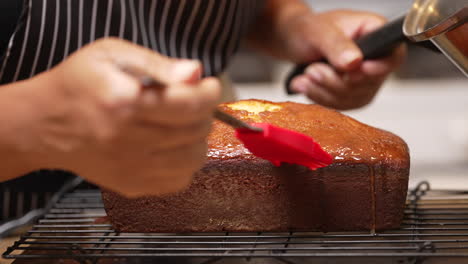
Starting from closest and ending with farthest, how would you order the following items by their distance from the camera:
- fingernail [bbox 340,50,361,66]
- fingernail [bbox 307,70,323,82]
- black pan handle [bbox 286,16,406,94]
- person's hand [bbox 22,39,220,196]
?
person's hand [bbox 22,39,220,196]
black pan handle [bbox 286,16,406,94]
fingernail [bbox 340,50,361,66]
fingernail [bbox 307,70,323,82]

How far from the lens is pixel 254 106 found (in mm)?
1297

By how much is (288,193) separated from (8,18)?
74 cm

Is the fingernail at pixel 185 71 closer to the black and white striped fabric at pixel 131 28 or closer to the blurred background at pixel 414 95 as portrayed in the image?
the black and white striped fabric at pixel 131 28

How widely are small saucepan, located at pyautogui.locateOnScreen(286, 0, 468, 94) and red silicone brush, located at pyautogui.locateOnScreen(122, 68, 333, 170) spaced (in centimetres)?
34

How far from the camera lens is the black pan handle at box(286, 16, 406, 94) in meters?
1.53

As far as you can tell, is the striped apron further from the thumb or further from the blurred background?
the blurred background

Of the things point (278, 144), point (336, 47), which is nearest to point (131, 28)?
point (336, 47)

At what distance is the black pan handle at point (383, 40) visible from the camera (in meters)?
1.53

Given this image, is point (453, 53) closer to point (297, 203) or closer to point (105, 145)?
point (297, 203)

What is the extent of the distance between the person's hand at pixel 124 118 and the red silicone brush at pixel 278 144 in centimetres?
9

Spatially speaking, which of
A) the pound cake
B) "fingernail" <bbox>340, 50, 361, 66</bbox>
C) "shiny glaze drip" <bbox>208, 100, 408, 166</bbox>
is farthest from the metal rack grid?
"fingernail" <bbox>340, 50, 361, 66</bbox>

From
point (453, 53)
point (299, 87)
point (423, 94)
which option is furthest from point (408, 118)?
point (453, 53)

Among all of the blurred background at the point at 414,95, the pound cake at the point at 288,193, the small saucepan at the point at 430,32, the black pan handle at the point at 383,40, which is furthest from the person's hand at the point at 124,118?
the blurred background at the point at 414,95

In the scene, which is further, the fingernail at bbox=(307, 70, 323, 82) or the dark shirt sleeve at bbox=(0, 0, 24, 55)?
the fingernail at bbox=(307, 70, 323, 82)
